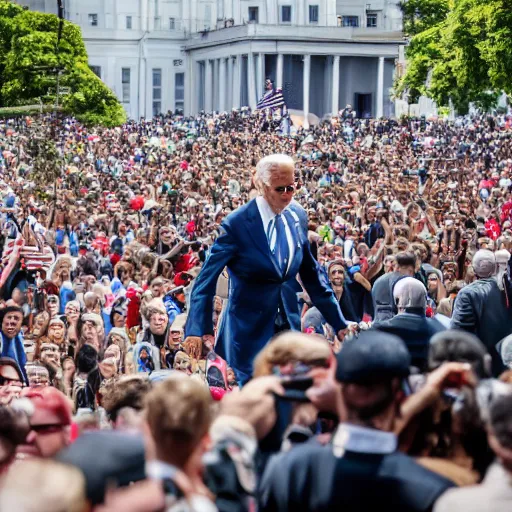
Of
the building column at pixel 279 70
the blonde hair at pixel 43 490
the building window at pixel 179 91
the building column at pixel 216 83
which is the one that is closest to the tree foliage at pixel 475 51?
the blonde hair at pixel 43 490

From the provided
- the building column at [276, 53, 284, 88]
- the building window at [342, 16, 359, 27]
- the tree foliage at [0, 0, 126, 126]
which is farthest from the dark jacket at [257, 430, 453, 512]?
the building window at [342, 16, 359, 27]

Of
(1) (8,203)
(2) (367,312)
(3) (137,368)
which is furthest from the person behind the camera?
(1) (8,203)

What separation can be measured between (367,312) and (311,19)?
112 metres

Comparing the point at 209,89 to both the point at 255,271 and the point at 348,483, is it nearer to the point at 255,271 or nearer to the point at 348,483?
the point at 255,271

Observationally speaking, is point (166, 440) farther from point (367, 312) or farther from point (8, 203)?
point (8, 203)

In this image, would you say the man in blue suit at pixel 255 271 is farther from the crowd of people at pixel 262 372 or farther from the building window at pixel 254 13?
the building window at pixel 254 13

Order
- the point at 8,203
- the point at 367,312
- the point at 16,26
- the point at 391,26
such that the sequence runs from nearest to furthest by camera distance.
→ the point at 367,312 < the point at 8,203 < the point at 16,26 < the point at 391,26

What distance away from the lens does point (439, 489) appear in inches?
184

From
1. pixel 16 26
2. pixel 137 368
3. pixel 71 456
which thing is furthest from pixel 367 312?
pixel 16 26

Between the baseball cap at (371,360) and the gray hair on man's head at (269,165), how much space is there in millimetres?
3181

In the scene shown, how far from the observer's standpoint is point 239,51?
113 m

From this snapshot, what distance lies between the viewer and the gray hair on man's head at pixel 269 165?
8.02 m

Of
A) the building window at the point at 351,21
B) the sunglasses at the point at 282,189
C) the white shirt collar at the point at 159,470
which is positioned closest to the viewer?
the white shirt collar at the point at 159,470

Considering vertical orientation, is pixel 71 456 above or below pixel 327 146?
above
